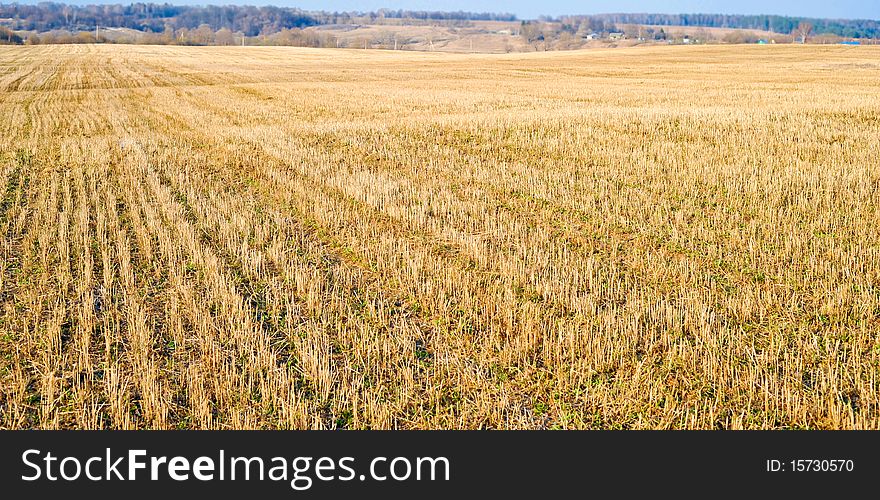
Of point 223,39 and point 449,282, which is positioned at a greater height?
point 223,39

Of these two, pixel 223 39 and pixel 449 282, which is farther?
pixel 223 39

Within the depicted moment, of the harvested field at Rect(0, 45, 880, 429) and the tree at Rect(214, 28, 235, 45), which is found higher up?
the tree at Rect(214, 28, 235, 45)

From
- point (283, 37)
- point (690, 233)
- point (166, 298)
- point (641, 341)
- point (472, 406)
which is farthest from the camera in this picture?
point (283, 37)

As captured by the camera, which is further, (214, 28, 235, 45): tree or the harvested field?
(214, 28, 235, 45): tree

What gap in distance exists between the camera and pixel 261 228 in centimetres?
959

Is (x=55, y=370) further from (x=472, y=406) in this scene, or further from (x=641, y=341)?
(x=641, y=341)

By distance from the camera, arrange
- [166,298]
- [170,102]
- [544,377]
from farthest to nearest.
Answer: [170,102], [166,298], [544,377]

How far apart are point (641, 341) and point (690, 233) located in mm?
3840

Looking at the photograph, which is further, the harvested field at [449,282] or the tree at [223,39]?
the tree at [223,39]

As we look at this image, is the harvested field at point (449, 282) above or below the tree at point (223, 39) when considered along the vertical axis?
below

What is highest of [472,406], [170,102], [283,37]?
[283,37]

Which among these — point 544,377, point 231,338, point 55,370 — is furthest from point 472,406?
point 55,370

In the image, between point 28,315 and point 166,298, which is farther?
point 166,298

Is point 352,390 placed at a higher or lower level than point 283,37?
lower
